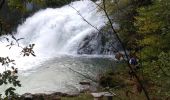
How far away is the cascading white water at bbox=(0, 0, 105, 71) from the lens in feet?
81.2

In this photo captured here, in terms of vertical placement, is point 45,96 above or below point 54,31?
below

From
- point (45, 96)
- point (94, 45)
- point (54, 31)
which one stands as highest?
point (54, 31)

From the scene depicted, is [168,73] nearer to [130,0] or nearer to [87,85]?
[87,85]

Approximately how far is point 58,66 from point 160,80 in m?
12.6

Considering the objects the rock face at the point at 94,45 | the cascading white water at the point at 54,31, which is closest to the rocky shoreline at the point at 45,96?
the cascading white water at the point at 54,31

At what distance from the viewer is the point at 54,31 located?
93.4 feet

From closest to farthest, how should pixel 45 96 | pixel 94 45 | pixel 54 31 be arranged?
pixel 45 96 → pixel 94 45 → pixel 54 31

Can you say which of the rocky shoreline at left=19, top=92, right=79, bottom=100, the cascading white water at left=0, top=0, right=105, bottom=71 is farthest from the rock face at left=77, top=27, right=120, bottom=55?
the rocky shoreline at left=19, top=92, right=79, bottom=100

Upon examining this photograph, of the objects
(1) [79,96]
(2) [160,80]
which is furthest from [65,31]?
(2) [160,80]

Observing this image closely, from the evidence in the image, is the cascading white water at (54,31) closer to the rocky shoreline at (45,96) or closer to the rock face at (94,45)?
the rock face at (94,45)

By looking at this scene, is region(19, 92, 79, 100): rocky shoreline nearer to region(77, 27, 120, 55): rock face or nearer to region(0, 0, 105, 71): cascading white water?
region(0, 0, 105, 71): cascading white water

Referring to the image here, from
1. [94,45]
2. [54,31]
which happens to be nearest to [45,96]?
[94,45]

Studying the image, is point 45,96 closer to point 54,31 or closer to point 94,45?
point 94,45

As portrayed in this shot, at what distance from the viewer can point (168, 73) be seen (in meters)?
6.64
